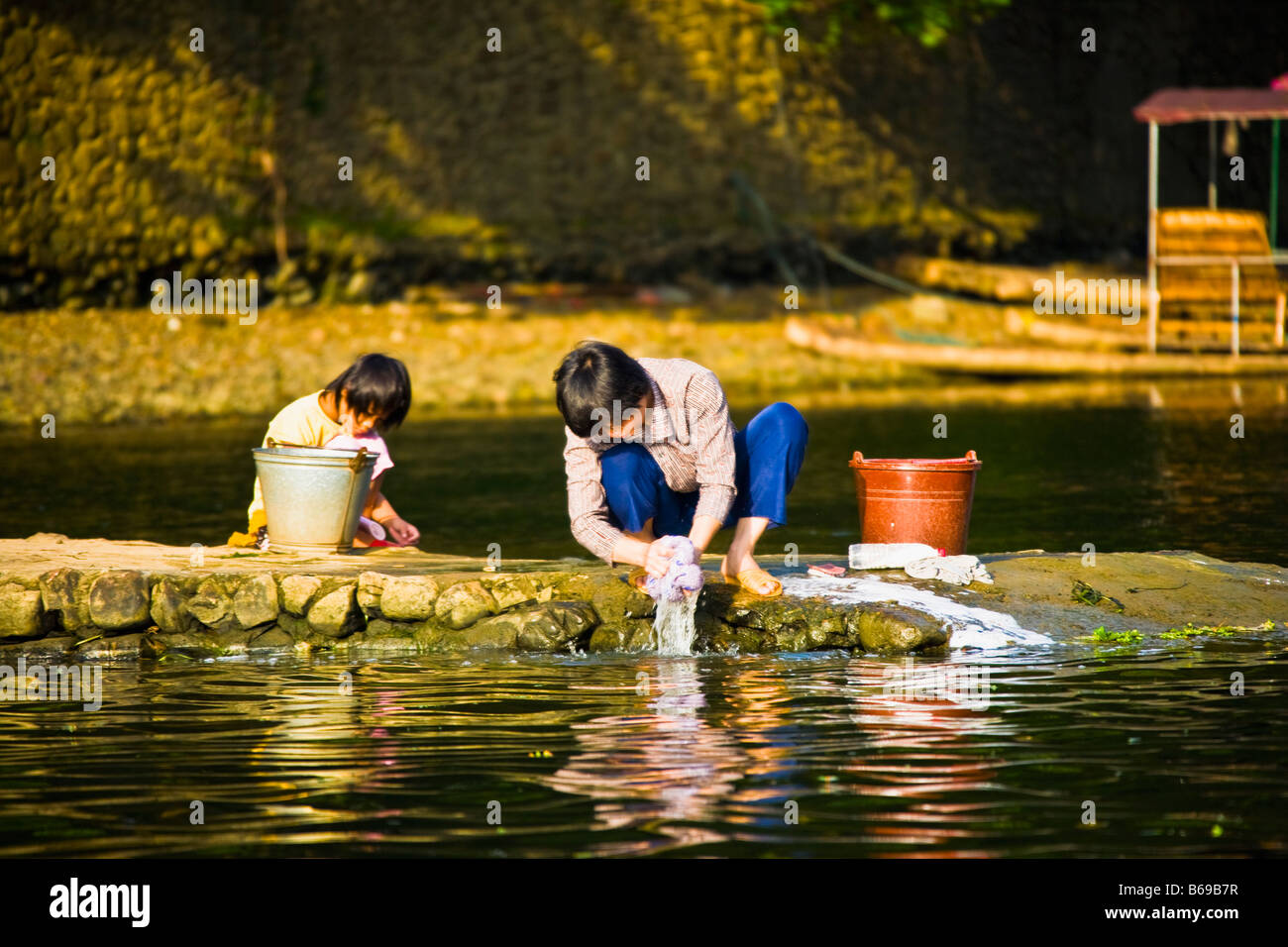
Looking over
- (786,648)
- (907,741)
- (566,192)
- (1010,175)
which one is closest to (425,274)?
(566,192)

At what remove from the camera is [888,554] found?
6.80m

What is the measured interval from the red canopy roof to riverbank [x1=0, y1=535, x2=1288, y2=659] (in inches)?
524

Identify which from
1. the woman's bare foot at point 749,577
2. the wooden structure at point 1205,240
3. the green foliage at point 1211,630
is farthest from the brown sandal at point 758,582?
the wooden structure at point 1205,240

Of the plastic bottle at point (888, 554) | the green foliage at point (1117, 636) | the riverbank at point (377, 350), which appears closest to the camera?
the green foliage at point (1117, 636)

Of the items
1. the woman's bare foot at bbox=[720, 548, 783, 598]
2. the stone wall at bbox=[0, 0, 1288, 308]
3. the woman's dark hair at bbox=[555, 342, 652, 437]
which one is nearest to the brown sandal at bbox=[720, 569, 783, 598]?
the woman's bare foot at bbox=[720, 548, 783, 598]

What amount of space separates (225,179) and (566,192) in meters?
4.31

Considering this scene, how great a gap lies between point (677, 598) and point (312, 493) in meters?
1.83

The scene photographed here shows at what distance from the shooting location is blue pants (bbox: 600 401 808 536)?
6.16m

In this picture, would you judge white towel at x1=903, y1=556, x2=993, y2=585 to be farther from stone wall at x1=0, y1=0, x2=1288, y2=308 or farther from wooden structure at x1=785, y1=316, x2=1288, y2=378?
stone wall at x1=0, y1=0, x2=1288, y2=308

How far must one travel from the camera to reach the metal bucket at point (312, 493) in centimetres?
706

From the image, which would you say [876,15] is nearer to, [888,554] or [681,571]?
[888,554]

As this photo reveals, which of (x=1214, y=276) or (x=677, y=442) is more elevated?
(x=1214, y=276)

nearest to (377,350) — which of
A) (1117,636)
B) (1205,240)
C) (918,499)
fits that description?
(1205,240)

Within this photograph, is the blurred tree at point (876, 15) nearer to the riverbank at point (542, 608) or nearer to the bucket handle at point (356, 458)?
the bucket handle at point (356, 458)
